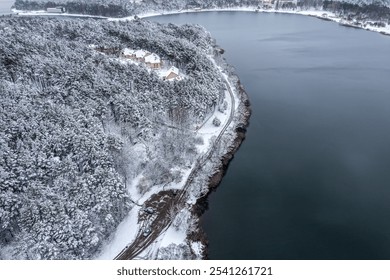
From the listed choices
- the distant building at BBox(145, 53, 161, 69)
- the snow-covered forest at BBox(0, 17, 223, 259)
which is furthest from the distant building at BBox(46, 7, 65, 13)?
the distant building at BBox(145, 53, 161, 69)

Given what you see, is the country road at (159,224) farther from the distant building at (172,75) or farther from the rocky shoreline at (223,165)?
the distant building at (172,75)

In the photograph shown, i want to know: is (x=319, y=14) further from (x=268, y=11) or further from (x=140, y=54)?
(x=140, y=54)

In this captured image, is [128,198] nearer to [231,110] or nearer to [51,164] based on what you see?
[51,164]

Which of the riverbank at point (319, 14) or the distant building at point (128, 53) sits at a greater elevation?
the riverbank at point (319, 14)

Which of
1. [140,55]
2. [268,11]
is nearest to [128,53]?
[140,55]

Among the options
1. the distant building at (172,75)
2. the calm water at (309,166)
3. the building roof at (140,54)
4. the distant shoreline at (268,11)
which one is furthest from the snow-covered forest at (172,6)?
the distant building at (172,75)

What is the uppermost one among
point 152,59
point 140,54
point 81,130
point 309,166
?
point 140,54
